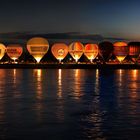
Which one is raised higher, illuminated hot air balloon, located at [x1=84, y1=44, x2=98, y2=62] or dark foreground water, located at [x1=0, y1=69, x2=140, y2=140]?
illuminated hot air balloon, located at [x1=84, y1=44, x2=98, y2=62]

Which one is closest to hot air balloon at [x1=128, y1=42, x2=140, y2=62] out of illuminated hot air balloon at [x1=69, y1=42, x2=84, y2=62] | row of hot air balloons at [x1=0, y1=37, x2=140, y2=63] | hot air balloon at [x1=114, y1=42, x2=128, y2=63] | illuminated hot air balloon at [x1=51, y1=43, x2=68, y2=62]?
row of hot air balloons at [x1=0, y1=37, x2=140, y2=63]

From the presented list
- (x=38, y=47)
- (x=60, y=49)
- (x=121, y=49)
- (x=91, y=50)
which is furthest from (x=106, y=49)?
(x=38, y=47)

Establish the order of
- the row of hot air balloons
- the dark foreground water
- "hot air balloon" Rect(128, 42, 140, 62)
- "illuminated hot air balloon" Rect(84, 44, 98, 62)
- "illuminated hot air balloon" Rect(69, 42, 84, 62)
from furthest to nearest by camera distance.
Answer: "illuminated hot air balloon" Rect(84, 44, 98, 62)
"illuminated hot air balloon" Rect(69, 42, 84, 62)
"hot air balloon" Rect(128, 42, 140, 62)
the row of hot air balloons
the dark foreground water

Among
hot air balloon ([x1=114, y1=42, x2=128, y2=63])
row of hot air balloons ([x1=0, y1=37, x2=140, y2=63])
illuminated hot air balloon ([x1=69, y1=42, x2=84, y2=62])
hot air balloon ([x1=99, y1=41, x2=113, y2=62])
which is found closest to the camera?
hot air balloon ([x1=99, y1=41, x2=113, y2=62])

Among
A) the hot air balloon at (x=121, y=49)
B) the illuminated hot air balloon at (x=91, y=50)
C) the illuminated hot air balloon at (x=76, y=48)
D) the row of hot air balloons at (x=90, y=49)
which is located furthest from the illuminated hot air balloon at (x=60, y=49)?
the hot air balloon at (x=121, y=49)

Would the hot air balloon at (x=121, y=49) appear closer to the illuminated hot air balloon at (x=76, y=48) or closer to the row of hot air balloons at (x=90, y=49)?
the row of hot air balloons at (x=90, y=49)

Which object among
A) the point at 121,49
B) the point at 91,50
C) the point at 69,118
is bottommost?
the point at 69,118

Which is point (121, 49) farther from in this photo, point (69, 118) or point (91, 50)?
point (69, 118)

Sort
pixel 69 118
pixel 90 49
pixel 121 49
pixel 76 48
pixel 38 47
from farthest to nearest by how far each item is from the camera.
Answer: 1. pixel 90 49
2. pixel 76 48
3. pixel 121 49
4. pixel 38 47
5. pixel 69 118

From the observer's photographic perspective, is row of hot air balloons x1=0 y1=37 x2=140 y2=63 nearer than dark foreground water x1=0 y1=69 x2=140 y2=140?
No

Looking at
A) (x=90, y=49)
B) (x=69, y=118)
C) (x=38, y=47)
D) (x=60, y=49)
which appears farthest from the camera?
(x=90, y=49)

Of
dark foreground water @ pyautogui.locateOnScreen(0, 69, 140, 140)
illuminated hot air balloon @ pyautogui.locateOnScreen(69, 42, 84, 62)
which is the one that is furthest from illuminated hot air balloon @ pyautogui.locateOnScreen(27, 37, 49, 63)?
dark foreground water @ pyautogui.locateOnScreen(0, 69, 140, 140)

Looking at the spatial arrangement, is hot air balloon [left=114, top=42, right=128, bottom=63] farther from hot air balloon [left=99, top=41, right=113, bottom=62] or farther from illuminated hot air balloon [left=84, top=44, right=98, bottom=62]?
illuminated hot air balloon [left=84, top=44, right=98, bottom=62]

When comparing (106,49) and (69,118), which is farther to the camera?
(106,49)
